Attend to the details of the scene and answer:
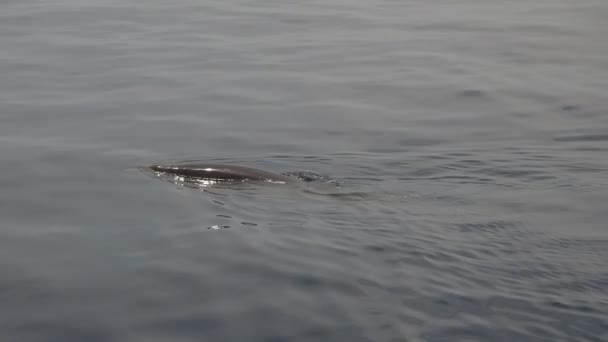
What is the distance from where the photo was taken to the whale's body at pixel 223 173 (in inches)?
393

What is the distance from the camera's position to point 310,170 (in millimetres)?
10617

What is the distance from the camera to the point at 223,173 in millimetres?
10039

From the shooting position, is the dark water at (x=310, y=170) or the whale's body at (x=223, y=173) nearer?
the dark water at (x=310, y=170)

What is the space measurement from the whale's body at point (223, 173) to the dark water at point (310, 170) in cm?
25

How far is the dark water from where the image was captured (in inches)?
269

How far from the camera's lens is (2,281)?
7.55 metres

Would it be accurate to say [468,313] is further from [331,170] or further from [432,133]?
[432,133]

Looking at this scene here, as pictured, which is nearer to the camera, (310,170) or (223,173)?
(223,173)

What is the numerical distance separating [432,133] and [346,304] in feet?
18.2

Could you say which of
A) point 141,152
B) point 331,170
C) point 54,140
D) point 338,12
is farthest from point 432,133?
point 338,12

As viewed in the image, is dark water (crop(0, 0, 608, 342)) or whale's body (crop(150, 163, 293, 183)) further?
whale's body (crop(150, 163, 293, 183))

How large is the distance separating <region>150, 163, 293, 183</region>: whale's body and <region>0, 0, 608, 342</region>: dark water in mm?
246

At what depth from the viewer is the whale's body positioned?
998 centimetres

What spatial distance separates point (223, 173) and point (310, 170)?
1.04 m
